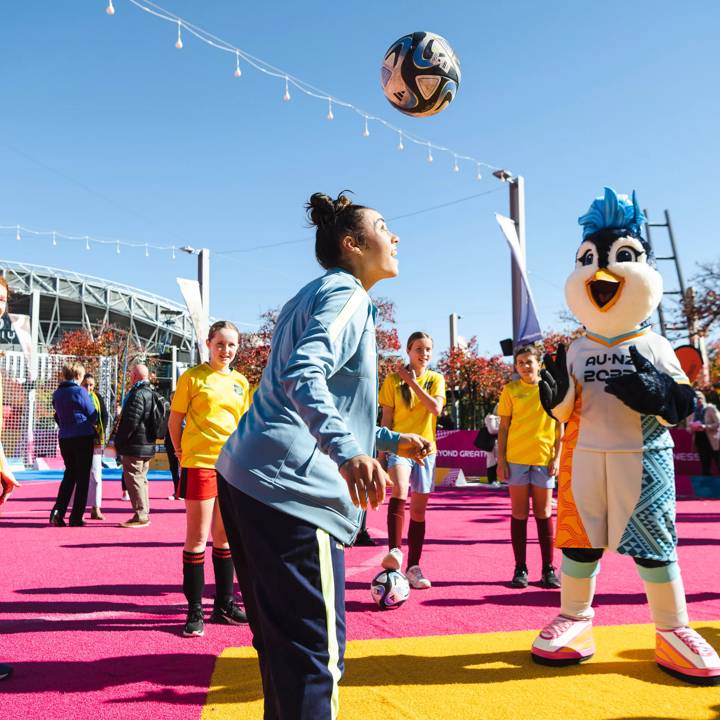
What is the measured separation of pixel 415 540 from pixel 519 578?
2.78 ft

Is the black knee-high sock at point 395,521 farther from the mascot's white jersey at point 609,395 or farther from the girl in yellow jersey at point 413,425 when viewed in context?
the mascot's white jersey at point 609,395

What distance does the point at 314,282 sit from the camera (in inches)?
85.2

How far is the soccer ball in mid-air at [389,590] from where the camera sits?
4.67 meters

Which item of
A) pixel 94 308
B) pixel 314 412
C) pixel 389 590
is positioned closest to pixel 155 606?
pixel 389 590

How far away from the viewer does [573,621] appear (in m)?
3.65

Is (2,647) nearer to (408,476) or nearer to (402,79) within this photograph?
(408,476)

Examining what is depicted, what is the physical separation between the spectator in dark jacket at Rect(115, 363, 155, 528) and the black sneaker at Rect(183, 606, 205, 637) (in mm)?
4961

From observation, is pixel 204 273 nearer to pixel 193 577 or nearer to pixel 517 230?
pixel 517 230

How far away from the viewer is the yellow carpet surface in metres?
2.95

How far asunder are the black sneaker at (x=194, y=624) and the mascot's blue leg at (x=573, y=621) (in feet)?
6.17

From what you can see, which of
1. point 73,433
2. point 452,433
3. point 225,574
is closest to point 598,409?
point 225,574

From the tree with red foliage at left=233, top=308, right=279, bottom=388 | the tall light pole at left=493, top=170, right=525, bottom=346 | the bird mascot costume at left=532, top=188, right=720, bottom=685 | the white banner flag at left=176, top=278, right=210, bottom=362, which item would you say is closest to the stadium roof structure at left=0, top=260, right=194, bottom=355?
the tree with red foliage at left=233, top=308, right=279, bottom=388

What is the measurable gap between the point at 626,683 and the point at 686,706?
1.02ft

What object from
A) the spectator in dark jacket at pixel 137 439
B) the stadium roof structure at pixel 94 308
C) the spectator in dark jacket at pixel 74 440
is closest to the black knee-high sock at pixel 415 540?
the spectator in dark jacket at pixel 137 439
